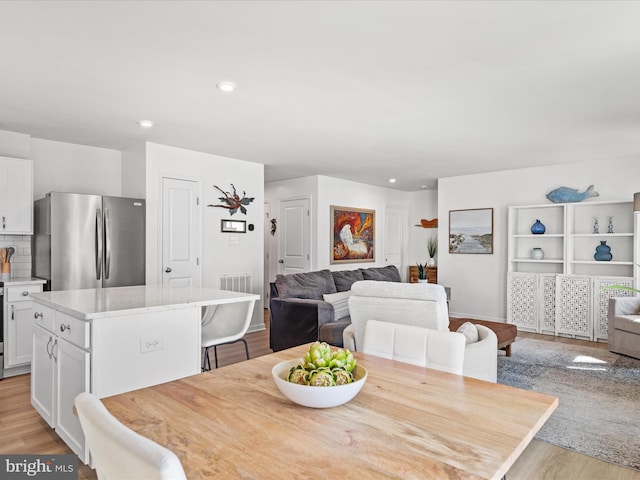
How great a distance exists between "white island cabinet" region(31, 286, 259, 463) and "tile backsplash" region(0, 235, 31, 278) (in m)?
2.06

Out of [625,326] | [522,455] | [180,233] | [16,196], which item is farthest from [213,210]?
[625,326]

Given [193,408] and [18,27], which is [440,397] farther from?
[18,27]

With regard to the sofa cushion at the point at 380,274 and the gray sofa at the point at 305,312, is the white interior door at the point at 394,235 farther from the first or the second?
the gray sofa at the point at 305,312

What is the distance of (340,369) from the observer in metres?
1.29

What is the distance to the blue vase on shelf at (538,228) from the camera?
19.8ft

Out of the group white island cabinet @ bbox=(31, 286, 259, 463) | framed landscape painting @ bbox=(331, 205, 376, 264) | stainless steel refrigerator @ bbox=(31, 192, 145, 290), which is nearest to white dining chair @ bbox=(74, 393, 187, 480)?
white island cabinet @ bbox=(31, 286, 259, 463)

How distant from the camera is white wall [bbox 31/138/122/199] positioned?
4578 millimetres

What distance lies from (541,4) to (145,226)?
4149 mm

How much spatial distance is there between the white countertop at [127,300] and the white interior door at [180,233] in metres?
1.86

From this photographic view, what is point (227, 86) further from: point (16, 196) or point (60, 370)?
point (16, 196)

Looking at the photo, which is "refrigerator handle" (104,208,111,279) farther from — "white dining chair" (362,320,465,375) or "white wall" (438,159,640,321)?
"white wall" (438,159,640,321)

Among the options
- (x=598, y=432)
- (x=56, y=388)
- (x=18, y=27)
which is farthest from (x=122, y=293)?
(x=598, y=432)

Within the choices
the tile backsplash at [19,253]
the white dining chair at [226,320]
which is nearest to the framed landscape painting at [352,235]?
the white dining chair at [226,320]

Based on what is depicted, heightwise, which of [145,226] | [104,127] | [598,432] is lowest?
[598,432]
